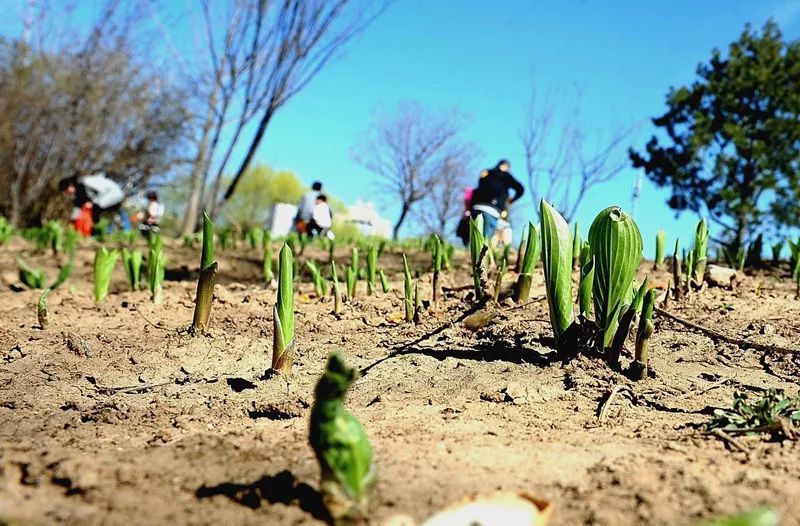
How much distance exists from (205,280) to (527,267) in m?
1.22

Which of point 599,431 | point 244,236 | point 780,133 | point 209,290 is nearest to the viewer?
point 599,431

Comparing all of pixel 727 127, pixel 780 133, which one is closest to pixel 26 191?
pixel 727 127

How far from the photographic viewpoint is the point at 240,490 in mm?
984

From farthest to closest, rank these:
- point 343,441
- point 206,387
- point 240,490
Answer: point 206,387, point 240,490, point 343,441

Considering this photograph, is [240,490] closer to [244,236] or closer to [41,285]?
[41,285]

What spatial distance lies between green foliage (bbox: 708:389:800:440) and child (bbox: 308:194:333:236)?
8131 mm

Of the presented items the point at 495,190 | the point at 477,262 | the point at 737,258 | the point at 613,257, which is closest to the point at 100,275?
the point at 477,262

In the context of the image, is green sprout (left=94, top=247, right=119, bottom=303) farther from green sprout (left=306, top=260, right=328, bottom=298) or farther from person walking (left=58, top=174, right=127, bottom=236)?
person walking (left=58, top=174, right=127, bottom=236)

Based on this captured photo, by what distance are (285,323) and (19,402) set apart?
738mm

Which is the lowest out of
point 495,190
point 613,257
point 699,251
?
point 613,257

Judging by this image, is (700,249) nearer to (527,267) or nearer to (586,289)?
(527,267)

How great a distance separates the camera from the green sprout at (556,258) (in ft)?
5.77

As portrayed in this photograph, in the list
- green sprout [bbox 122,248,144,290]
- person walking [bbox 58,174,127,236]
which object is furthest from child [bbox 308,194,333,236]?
green sprout [bbox 122,248,144,290]

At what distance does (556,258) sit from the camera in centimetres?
177
